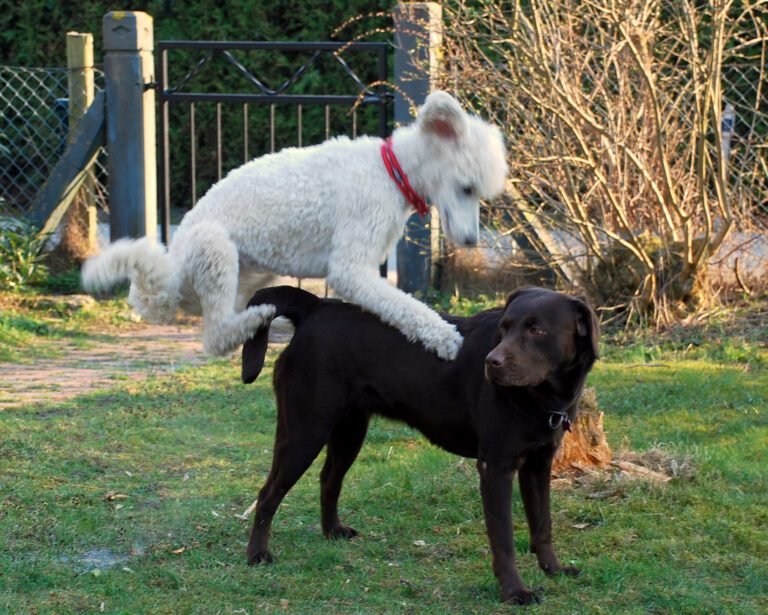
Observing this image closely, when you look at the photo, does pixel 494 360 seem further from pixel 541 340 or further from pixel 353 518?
pixel 353 518

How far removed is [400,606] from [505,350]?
3.31ft

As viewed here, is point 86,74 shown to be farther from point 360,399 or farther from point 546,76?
point 360,399

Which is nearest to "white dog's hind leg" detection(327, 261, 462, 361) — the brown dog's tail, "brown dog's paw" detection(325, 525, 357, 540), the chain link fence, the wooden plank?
the brown dog's tail

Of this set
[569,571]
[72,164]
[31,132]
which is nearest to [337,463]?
[569,571]

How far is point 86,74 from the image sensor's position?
34.9 feet

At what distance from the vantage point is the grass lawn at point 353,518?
439cm

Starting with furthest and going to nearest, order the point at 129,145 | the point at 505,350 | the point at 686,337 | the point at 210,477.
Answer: the point at 129,145 → the point at 686,337 → the point at 210,477 → the point at 505,350

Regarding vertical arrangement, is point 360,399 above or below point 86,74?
below

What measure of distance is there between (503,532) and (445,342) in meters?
0.71

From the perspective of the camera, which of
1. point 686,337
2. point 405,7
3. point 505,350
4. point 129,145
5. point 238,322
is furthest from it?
point 129,145

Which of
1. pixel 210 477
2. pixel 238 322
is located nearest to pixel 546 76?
pixel 210 477

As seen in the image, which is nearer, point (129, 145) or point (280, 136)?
point (129, 145)

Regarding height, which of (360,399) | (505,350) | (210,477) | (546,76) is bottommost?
(210,477)

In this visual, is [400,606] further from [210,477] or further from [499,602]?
[210,477]
